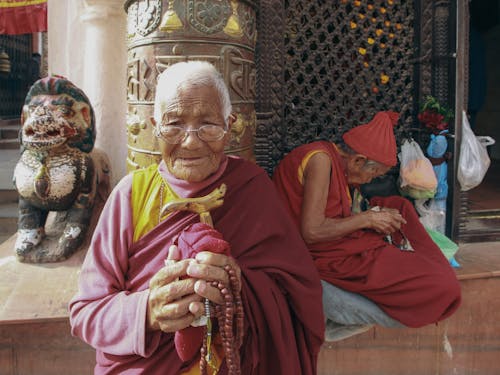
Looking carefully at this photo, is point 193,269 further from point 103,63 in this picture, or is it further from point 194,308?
point 103,63

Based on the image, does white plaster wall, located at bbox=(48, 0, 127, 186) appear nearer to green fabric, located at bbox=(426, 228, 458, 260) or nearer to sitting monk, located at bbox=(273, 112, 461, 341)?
sitting monk, located at bbox=(273, 112, 461, 341)

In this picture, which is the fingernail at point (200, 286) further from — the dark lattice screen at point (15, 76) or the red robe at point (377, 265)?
the dark lattice screen at point (15, 76)

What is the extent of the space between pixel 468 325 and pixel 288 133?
1.86 m

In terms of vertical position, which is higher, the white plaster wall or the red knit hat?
the white plaster wall

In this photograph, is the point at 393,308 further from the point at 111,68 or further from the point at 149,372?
the point at 111,68

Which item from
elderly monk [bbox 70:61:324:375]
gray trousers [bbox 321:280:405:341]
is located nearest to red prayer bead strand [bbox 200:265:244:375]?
elderly monk [bbox 70:61:324:375]

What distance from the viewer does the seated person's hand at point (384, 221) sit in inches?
99.0

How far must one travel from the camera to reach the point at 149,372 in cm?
153

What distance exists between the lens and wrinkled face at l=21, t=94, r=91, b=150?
287 centimetres

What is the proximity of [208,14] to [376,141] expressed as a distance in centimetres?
121

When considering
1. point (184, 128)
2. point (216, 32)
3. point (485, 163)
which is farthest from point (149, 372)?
point (485, 163)

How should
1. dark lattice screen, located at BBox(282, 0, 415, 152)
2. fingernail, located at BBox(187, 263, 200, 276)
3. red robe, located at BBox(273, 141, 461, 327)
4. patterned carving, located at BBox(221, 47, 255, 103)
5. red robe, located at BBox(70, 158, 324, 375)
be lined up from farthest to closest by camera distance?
dark lattice screen, located at BBox(282, 0, 415, 152)
patterned carving, located at BBox(221, 47, 255, 103)
red robe, located at BBox(273, 141, 461, 327)
red robe, located at BBox(70, 158, 324, 375)
fingernail, located at BBox(187, 263, 200, 276)

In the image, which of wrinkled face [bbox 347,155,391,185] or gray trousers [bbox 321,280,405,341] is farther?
wrinkled face [bbox 347,155,391,185]

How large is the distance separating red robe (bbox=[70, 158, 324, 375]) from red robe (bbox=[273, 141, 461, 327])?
2.36 ft
